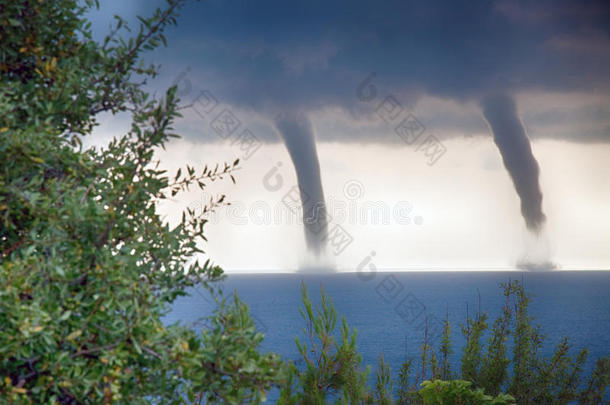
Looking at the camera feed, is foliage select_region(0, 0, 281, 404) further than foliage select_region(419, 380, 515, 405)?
No

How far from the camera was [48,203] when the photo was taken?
2.40 metres

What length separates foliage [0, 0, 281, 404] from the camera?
226 centimetres

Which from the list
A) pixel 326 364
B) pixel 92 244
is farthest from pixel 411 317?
pixel 92 244

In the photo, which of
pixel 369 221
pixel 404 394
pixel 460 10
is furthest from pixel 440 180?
pixel 404 394

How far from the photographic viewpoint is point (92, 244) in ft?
8.04

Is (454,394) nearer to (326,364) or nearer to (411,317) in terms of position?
(326,364)

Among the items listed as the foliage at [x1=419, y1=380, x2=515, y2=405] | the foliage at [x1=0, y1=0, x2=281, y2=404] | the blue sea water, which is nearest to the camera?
the foliage at [x1=0, y1=0, x2=281, y2=404]

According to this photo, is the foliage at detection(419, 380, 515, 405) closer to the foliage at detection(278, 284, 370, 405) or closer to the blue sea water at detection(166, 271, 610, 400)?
the foliage at detection(278, 284, 370, 405)

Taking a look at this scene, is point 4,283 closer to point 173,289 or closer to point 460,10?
point 173,289

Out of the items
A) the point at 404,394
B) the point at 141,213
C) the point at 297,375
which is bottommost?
the point at 404,394

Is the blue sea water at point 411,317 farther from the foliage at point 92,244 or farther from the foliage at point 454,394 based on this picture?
the foliage at point 92,244

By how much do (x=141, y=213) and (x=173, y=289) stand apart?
1.57 feet

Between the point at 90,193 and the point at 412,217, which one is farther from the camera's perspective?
the point at 412,217

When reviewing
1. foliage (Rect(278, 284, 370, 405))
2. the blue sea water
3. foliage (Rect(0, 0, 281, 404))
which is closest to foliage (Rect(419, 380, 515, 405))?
foliage (Rect(278, 284, 370, 405))
